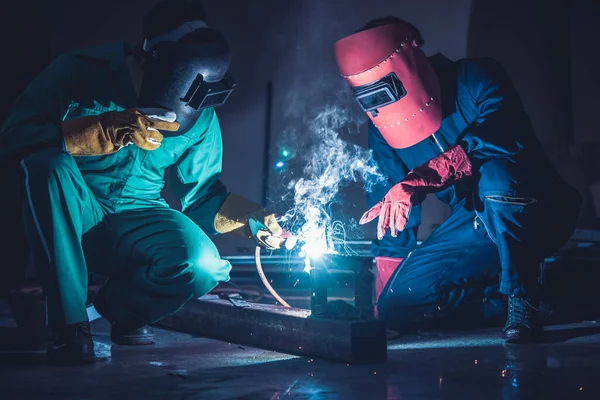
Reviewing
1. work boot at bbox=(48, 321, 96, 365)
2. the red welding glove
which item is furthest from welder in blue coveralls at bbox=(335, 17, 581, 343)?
work boot at bbox=(48, 321, 96, 365)

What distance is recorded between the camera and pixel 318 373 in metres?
2.70

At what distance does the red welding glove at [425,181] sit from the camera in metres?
3.50

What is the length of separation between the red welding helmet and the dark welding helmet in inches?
25.8

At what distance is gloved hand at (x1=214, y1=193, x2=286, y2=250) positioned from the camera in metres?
3.65

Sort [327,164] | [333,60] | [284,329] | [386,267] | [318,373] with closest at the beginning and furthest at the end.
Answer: [318,373] → [284,329] → [386,267] → [327,164] → [333,60]

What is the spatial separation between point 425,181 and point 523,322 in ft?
2.50

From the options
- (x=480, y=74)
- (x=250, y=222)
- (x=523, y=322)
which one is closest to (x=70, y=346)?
(x=250, y=222)

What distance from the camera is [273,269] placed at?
573 centimetres

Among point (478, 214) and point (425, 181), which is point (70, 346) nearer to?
point (425, 181)

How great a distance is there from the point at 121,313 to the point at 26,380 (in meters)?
0.85

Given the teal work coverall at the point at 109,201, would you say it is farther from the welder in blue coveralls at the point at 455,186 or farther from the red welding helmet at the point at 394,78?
the welder in blue coveralls at the point at 455,186

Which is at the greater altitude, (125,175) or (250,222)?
(125,175)

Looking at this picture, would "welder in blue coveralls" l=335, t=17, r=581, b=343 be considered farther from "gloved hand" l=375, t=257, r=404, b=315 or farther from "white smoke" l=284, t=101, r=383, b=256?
"white smoke" l=284, t=101, r=383, b=256

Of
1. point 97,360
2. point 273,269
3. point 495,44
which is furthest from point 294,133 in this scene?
point 97,360
